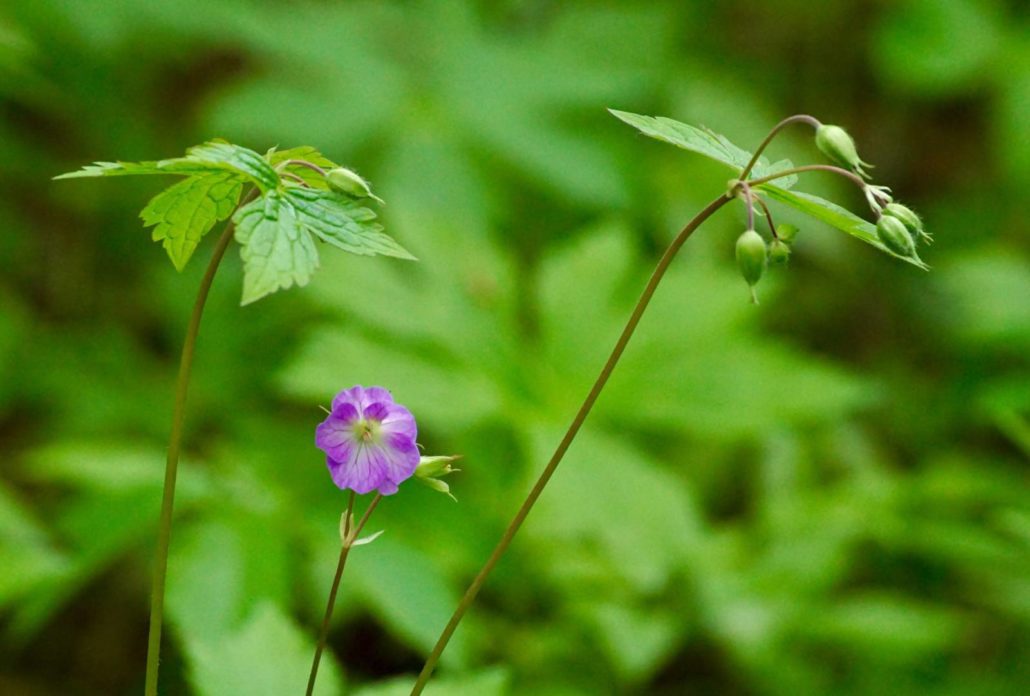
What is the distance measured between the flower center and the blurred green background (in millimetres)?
523

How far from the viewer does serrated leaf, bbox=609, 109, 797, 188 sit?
116 cm

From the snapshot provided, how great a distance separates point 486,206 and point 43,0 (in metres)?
1.49

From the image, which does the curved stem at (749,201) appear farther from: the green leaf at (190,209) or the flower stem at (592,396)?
the green leaf at (190,209)

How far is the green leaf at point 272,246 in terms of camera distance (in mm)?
1049

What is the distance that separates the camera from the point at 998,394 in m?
2.33

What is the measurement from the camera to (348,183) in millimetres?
1120

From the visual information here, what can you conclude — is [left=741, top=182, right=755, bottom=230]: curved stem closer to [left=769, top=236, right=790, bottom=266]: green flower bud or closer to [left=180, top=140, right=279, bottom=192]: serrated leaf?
[left=769, top=236, right=790, bottom=266]: green flower bud

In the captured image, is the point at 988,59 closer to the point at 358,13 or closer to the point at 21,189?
the point at 358,13

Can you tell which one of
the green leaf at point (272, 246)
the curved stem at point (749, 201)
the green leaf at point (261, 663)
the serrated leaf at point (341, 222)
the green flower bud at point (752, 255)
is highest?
the curved stem at point (749, 201)

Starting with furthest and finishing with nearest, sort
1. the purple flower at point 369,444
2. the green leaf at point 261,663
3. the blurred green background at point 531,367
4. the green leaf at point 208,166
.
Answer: the blurred green background at point 531,367 → the green leaf at point 261,663 → the purple flower at point 369,444 → the green leaf at point 208,166

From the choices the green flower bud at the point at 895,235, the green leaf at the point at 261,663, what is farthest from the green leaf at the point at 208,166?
the green leaf at the point at 261,663

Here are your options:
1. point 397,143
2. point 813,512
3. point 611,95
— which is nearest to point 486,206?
point 397,143

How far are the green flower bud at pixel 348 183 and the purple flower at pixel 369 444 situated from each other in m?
0.19

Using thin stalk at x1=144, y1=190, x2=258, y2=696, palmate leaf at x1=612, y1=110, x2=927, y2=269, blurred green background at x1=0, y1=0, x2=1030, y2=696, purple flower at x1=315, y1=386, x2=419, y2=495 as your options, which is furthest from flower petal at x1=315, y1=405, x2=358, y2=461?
blurred green background at x1=0, y1=0, x2=1030, y2=696
